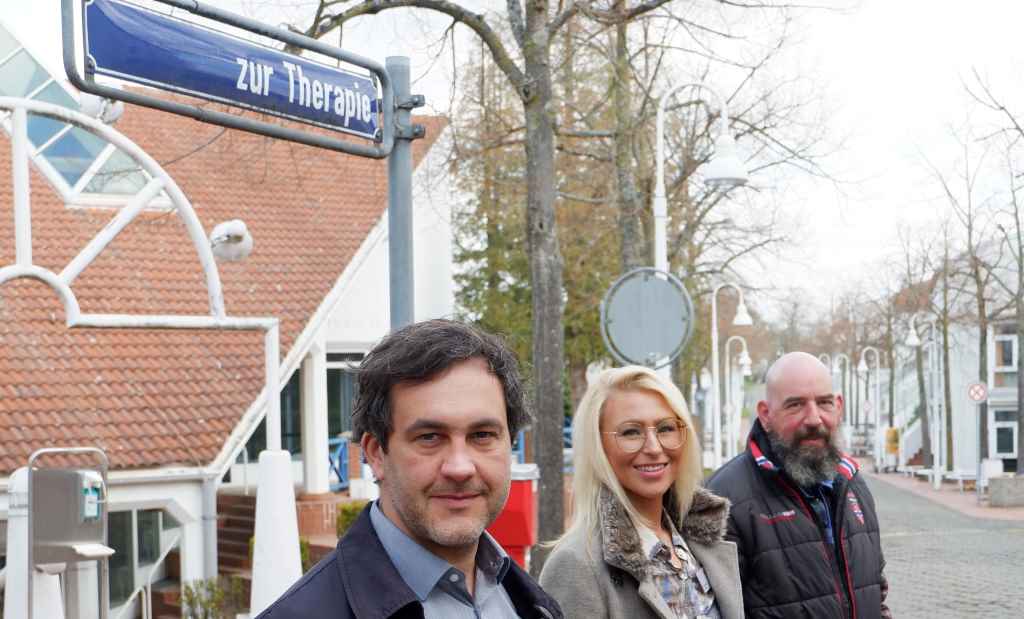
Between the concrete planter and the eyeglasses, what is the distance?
91.1ft

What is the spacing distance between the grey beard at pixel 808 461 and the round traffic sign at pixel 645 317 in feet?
12.9

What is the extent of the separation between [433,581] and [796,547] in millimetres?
2548

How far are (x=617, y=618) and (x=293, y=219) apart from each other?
19085 mm

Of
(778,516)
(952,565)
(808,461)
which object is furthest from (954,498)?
(778,516)

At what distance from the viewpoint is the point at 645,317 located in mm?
8711

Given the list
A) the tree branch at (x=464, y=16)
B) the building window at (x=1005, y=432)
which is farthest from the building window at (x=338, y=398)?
the building window at (x=1005, y=432)

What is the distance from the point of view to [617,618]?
3.38 m

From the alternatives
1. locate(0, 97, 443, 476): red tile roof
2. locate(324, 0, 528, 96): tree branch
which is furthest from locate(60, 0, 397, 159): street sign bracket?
locate(0, 97, 443, 476): red tile roof

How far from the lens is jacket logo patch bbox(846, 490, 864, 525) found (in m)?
4.55

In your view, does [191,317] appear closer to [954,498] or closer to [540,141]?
[540,141]

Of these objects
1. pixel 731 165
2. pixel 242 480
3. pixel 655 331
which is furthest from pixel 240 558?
pixel 655 331

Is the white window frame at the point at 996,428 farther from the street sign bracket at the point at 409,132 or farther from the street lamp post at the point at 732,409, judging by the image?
the street sign bracket at the point at 409,132

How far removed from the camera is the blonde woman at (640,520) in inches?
134

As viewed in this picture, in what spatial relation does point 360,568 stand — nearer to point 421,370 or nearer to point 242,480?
point 421,370
